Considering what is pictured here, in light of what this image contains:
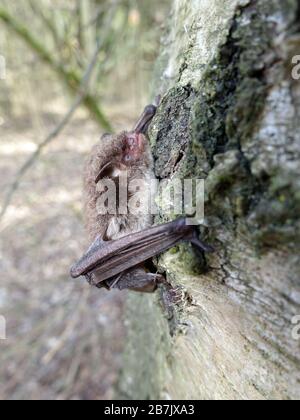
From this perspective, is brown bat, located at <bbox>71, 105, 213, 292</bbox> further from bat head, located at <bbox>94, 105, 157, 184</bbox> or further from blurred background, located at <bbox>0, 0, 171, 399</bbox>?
blurred background, located at <bbox>0, 0, 171, 399</bbox>

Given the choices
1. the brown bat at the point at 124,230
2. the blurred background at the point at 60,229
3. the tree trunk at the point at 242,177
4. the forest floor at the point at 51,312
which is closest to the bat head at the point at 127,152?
the brown bat at the point at 124,230

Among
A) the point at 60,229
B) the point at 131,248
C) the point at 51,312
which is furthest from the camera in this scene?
the point at 60,229

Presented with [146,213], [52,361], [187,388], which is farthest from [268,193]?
[52,361]

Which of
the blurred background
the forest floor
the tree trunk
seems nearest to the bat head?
the tree trunk

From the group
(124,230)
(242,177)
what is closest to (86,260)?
(124,230)

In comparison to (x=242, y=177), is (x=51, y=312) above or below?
below

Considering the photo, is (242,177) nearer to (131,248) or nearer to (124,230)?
(131,248)
